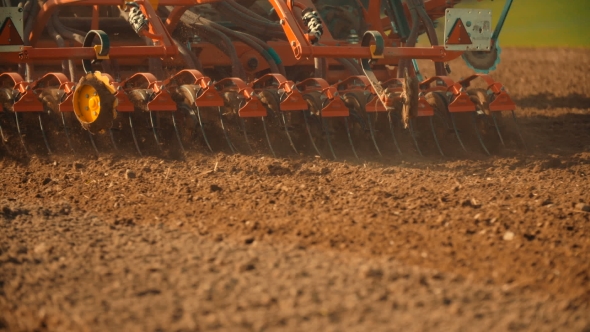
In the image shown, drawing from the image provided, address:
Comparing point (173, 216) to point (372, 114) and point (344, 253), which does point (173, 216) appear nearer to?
point (344, 253)

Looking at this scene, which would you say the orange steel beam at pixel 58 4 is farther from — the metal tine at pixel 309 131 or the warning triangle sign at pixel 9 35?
the metal tine at pixel 309 131

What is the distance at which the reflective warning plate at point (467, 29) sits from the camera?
8635 mm

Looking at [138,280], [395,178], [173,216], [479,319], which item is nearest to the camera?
[479,319]

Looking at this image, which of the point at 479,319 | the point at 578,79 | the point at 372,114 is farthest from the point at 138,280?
the point at 578,79

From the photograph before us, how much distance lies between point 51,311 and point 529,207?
3326 millimetres

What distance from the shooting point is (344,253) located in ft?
14.1

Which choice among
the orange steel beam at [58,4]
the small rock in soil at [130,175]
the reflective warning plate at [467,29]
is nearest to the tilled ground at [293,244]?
the small rock in soil at [130,175]

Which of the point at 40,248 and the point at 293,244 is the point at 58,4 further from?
the point at 293,244

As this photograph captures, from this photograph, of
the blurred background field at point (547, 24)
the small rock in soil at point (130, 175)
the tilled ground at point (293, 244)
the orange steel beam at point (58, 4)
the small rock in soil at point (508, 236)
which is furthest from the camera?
the blurred background field at point (547, 24)

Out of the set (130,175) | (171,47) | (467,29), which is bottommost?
(130,175)

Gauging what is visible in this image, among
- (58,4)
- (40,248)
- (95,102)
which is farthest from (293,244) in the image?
(58,4)

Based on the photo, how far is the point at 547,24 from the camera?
3078 cm

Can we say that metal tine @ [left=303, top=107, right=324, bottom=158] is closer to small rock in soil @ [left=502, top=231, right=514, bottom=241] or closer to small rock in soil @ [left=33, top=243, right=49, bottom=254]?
small rock in soil @ [left=502, top=231, right=514, bottom=241]

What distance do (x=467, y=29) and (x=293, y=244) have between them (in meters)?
4.93
